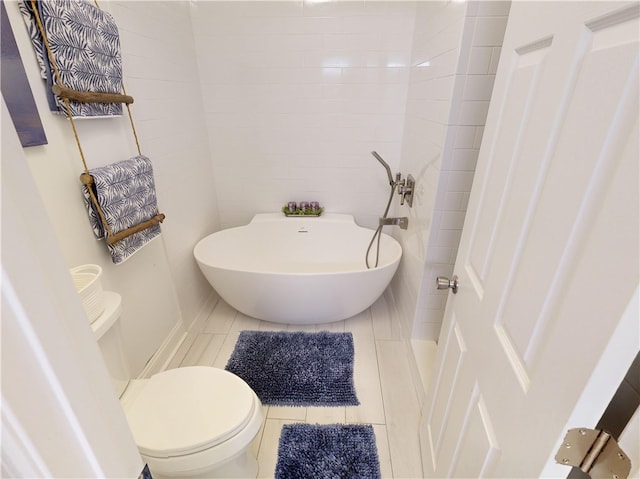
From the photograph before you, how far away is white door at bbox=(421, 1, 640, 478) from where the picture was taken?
42cm

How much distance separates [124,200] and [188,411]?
0.89m

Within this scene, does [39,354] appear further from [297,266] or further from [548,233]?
[297,266]

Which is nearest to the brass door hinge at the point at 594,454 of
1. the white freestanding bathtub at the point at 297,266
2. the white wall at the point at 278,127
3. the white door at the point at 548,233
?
the white door at the point at 548,233

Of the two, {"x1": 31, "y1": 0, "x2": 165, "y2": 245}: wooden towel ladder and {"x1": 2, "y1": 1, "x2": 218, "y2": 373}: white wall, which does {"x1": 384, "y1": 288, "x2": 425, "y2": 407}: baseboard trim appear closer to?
{"x1": 2, "y1": 1, "x2": 218, "y2": 373}: white wall

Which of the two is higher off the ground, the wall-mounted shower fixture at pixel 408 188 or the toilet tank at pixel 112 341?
the wall-mounted shower fixture at pixel 408 188

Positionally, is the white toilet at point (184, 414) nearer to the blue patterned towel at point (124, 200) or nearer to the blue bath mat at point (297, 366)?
the blue patterned towel at point (124, 200)

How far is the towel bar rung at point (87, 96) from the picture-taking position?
41.9 inches

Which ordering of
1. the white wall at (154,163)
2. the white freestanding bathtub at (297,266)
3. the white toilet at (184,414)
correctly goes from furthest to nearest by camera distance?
1. the white freestanding bathtub at (297,266)
2. the white wall at (154,163)
3. the white toilet at (184,414)

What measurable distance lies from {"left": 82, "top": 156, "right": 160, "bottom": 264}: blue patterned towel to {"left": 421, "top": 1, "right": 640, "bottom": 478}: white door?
1.35 metres

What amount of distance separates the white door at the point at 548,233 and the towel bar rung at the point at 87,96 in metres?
1.36

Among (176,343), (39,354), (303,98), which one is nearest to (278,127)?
(303,98)

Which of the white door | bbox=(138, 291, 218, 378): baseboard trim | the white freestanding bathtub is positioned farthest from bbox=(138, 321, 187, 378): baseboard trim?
the white door

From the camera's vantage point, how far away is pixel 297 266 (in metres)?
2.66

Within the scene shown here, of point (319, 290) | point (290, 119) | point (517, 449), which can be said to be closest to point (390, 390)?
point (319, 290)
